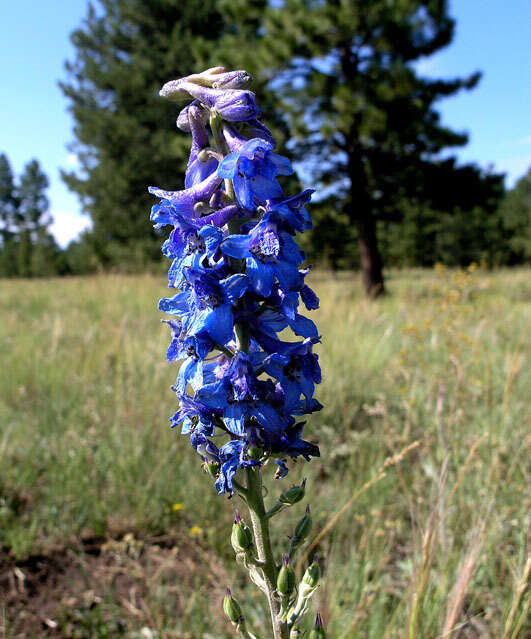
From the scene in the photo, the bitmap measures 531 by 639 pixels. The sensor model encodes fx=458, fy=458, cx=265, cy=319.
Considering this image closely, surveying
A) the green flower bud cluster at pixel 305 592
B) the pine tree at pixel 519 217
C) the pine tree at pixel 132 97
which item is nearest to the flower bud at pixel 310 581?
the green flower bud cluster at pixel 305 592

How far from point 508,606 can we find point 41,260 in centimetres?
5178

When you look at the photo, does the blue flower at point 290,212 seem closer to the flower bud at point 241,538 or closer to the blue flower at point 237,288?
the blue flower at point 237,288

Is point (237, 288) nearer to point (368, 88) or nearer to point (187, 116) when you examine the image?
point (187, 116)

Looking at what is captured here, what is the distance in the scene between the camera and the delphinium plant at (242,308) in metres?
1.18

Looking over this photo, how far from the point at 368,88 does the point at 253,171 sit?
13975 millimetres

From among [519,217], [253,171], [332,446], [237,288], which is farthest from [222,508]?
[519,217]

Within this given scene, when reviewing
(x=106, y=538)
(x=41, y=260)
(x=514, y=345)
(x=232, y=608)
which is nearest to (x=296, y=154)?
(x=514, y=345)

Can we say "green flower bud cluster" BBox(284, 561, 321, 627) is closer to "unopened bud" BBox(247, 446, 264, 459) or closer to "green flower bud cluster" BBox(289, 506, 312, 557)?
"green flower bud cluster" BBox(289, 506, 312, 557)

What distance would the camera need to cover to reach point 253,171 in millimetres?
1222

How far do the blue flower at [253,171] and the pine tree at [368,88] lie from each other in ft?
38.2

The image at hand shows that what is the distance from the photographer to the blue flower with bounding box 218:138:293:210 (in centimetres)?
117

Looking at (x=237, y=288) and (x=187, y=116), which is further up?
(x=187, y=116)

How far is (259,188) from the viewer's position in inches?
48.6

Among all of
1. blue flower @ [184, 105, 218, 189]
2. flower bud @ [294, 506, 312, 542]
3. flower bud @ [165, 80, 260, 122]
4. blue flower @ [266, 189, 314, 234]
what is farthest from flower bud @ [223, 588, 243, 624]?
flower bud @ [165, 80, 260, 122]
